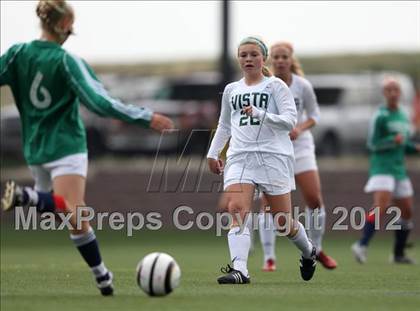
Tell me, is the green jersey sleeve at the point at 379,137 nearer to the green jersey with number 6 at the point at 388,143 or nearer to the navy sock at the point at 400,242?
the green jersey with number 6 at the point at 388,143

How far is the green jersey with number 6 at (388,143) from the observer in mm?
15016

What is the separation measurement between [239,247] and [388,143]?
17.8 ft

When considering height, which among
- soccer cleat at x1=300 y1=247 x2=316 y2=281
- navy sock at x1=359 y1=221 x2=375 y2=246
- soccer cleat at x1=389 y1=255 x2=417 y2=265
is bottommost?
soccer cleat at x1=389 y1=255 x2=417 y2=265

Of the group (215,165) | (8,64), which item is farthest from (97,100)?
(215,165)

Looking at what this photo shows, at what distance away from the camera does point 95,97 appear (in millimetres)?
8539

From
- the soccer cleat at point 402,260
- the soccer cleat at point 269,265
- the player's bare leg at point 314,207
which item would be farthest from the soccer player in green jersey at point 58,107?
the soccer cleat at point 402,260

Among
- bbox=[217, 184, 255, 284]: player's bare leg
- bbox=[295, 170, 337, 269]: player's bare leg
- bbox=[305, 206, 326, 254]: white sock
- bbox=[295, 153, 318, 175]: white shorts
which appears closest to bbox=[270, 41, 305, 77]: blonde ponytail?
bbox=[295, 153, 318, 175]: white shorts

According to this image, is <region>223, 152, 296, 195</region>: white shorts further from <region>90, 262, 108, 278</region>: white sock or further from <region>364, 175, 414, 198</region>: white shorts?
<region>364, 175, 414, 198</region>: white shorts

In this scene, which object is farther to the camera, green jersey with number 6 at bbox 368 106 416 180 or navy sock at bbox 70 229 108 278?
green jersey with number 6 at bbox 368 106 416 180

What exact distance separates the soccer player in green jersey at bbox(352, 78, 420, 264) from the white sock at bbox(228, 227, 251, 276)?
199 inches

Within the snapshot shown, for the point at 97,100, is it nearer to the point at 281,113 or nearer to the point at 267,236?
the point at 281,113

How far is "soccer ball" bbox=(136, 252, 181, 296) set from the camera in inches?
333

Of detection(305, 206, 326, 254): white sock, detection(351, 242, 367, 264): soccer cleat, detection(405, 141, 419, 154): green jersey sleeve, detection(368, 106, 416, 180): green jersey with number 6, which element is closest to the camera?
detection(305, 206, 326, 254): white sock

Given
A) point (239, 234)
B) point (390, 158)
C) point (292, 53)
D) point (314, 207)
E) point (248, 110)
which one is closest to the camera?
point (248, 110)
